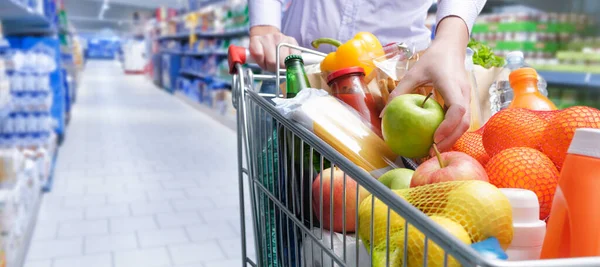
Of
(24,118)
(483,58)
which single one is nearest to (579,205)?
(483,58)

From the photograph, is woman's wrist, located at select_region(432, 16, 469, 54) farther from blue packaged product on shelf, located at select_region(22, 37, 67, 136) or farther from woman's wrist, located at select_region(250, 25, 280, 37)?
blue packaged product on shelf, located at select_region(22, 37, 67, 136)

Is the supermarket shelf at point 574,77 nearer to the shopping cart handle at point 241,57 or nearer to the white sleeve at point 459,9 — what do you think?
the white sleeve at point 459,9

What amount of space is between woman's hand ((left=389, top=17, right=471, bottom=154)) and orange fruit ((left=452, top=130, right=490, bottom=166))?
0.09 m

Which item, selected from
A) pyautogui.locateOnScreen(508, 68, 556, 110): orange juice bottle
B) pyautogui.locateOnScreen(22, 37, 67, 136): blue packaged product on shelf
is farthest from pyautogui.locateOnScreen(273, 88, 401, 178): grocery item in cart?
pyautogui.locateOnScreen(22, 37, 67, 136): blue packaged product on shelf

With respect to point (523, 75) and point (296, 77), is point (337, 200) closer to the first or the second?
point (296, 77)

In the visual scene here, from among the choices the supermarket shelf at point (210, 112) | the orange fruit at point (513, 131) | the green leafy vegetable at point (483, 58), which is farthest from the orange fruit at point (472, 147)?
the supermarket shelf at point (210, 112)

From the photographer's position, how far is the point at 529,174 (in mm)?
697

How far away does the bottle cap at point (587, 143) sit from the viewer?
0.52 metres

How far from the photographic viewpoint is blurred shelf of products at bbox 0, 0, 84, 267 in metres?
2.24

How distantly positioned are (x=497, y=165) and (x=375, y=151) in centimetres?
19

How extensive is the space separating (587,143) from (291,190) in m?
0.44

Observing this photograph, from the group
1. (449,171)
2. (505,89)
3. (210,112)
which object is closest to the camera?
(449,171)

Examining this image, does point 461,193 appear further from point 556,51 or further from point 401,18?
point 556,51

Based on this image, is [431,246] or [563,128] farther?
[563,128]
